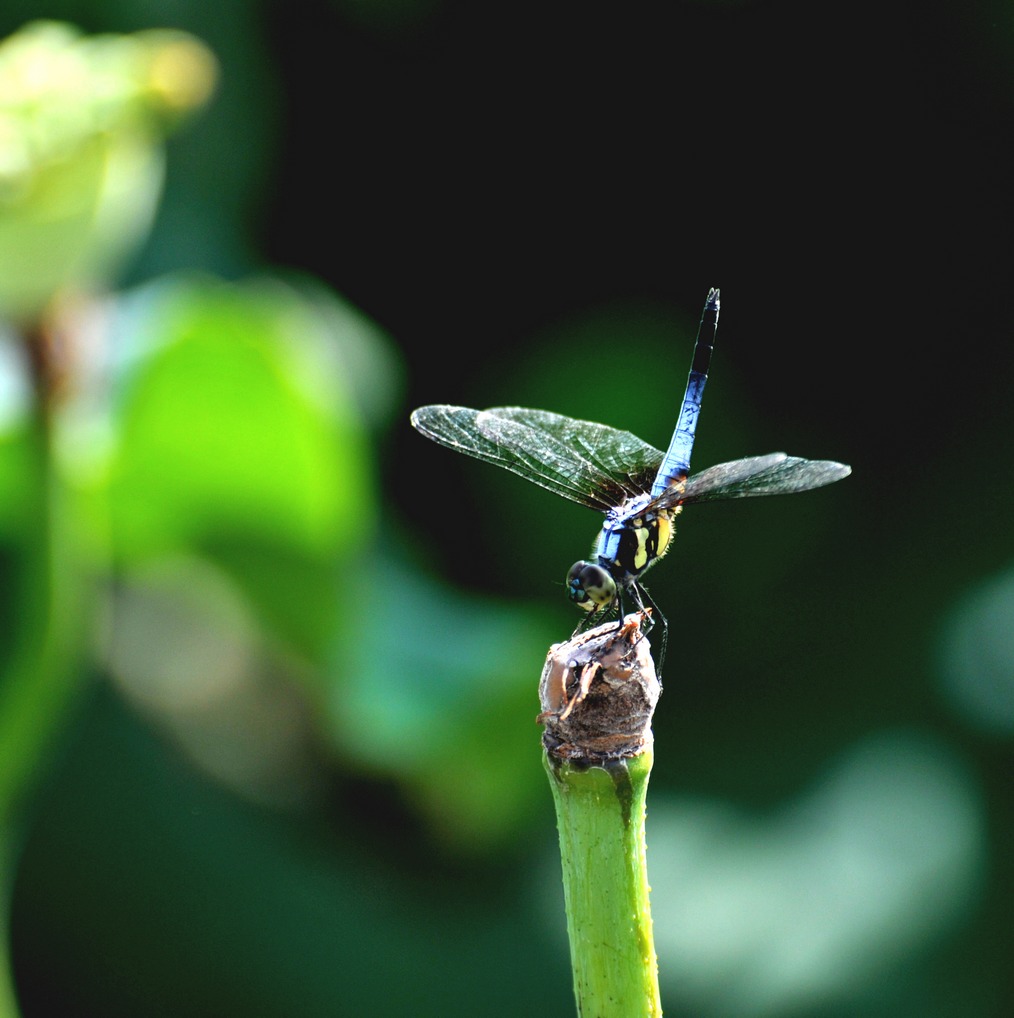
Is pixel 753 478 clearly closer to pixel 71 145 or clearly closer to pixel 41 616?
pixel 71 145

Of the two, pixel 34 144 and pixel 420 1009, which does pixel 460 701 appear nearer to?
pixel 420 1009

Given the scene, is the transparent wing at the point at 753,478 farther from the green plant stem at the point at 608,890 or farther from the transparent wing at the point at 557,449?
the green plant stem at the point at 608,890

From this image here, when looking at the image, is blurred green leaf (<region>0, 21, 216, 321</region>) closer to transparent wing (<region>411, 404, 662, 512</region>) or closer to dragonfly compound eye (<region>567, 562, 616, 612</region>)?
transparent wing (<region>411, 404, 662, 512</region>)

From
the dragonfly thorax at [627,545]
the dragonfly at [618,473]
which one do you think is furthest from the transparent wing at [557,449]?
the dragonfly thorax at [627,545]

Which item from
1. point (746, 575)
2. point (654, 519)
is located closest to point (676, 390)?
point (746, 575)

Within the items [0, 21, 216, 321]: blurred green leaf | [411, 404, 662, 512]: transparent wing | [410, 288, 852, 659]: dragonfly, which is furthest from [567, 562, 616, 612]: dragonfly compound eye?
[0, 21, 216, 321]: blurred green leaf
